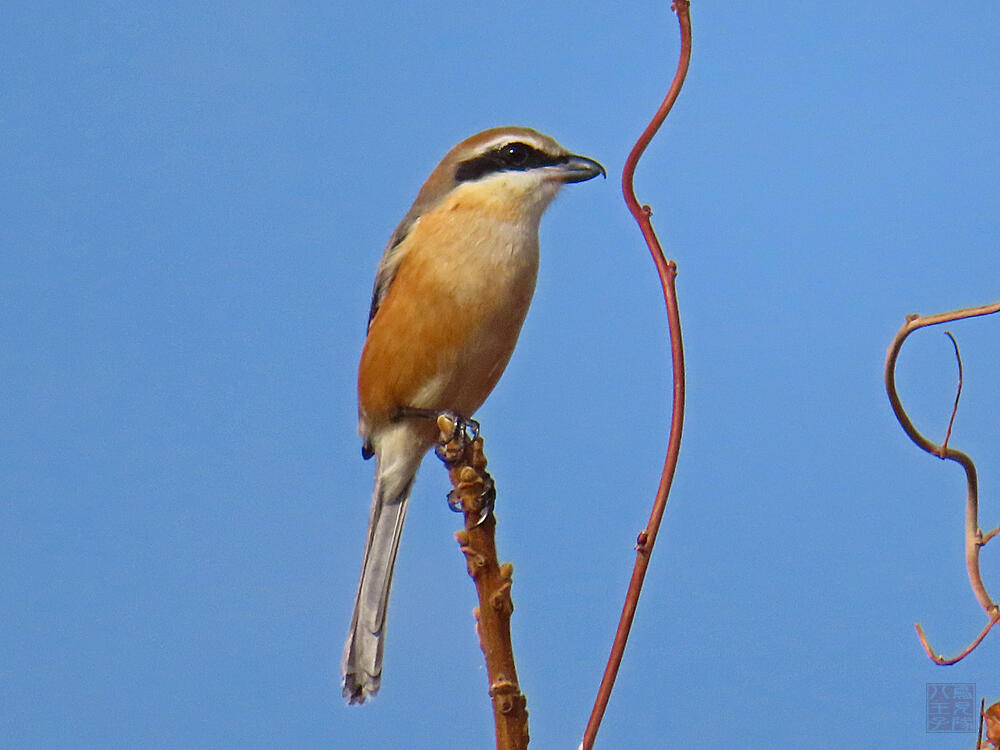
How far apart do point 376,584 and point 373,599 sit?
0.12 feet

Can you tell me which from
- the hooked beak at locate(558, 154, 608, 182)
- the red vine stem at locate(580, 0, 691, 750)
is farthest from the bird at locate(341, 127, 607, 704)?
the red vine stem at locate(580, 0, 691, 750)

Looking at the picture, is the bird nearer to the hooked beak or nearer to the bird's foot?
the hooked beak

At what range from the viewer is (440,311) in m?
1.25

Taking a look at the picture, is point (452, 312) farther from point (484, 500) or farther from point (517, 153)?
point (484, 500)

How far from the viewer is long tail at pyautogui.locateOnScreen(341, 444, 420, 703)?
1.19 meters

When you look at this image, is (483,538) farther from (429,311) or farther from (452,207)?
(452,207)

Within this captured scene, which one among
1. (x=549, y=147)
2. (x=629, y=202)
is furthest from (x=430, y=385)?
(x=629, y=202)

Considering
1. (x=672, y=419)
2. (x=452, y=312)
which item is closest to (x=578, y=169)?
(x=452, y=312)

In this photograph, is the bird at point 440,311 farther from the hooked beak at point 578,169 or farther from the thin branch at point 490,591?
the thin branch at point 490,591

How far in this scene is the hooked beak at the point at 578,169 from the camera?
4.35ft

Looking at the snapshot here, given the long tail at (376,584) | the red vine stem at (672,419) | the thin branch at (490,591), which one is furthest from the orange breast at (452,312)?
the red vine stem at (672,419)

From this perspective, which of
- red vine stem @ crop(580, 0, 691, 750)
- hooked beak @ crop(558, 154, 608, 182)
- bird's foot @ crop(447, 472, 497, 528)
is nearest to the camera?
red vine stem @ crop(580, 0, 691, 750)

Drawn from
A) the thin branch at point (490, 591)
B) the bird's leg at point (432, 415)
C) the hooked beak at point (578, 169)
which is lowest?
the thin branch at point (490, 591)

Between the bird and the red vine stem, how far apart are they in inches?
19.8
